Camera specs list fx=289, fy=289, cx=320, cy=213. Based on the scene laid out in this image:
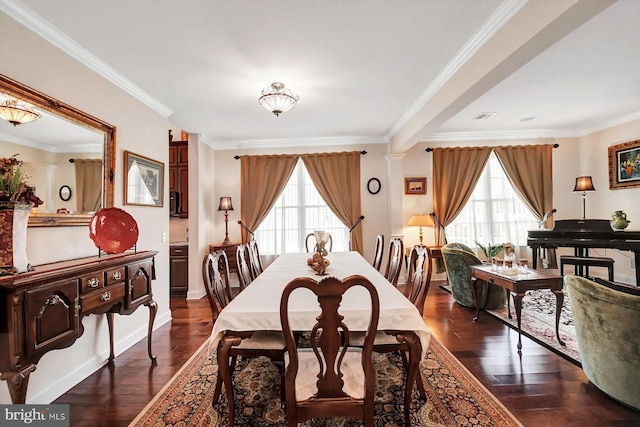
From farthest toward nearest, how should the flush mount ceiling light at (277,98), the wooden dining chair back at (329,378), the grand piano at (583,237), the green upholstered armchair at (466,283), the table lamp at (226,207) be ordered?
the table lamp at (226,207), the grand piano at (583,237), the green upholstered armchair at (466,283), the flush mount ceiling light at (277,98), the wooden dining chair back at (329,378)

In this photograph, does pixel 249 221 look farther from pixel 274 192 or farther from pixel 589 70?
pixel 589 70

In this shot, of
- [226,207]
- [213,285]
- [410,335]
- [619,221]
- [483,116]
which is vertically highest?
[483,116]


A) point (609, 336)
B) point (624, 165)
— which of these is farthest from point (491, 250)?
point (609, 336)

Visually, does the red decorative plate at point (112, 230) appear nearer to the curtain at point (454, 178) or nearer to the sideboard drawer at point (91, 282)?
the sideboard drawer at point (91, 282)

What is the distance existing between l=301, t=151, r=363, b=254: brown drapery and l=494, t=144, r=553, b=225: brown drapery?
272 centimetres

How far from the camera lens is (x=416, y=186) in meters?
5.52

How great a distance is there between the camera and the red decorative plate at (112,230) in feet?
7.80

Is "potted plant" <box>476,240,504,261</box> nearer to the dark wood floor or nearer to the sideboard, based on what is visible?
the dark wood floor

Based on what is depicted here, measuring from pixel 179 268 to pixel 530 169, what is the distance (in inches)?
258

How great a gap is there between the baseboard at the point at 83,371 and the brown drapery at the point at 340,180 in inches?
135

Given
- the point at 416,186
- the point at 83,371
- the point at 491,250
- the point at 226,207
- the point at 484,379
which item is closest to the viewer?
the point at 484,379

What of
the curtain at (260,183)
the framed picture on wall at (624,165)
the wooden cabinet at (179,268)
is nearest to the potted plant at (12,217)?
the wooden cabinet at (179,268)

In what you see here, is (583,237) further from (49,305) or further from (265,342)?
(49,305)

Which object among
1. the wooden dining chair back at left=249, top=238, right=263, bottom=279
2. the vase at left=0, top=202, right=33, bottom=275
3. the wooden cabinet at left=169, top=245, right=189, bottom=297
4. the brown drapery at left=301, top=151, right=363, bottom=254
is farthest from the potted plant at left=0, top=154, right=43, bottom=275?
the brown drapery at left=301, top=151, right=363, bottom=254
